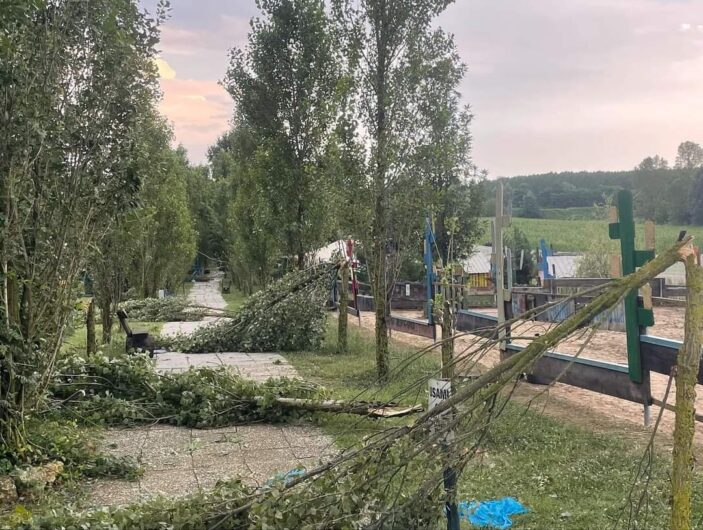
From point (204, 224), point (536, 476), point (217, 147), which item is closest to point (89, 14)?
point (536, 476)

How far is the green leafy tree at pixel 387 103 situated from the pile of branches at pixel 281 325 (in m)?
4.19

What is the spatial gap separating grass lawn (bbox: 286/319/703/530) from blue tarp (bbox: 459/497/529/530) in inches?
2.8

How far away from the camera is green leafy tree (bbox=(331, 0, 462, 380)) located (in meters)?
10.3

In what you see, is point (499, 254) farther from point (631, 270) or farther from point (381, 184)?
point (631, 270)

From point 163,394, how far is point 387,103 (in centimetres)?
555

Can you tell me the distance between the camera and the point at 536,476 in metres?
5.22

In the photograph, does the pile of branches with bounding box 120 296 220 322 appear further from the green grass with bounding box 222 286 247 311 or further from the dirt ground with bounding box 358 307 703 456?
the dirt ground with bounding box 358 307 703 456

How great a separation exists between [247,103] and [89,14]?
40.8ft

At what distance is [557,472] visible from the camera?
533cm

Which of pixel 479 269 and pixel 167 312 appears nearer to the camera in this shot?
pixel 167 312

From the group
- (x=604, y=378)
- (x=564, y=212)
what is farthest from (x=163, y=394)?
(x=564, y=212)

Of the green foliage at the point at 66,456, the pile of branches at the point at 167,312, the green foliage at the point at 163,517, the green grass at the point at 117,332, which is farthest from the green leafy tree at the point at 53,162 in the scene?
the pile of branches at the point at 167,312

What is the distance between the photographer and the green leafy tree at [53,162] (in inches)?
211

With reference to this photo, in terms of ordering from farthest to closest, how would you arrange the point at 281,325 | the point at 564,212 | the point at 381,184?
the point at 564,212, the point at 281,325, the point at 381,184
